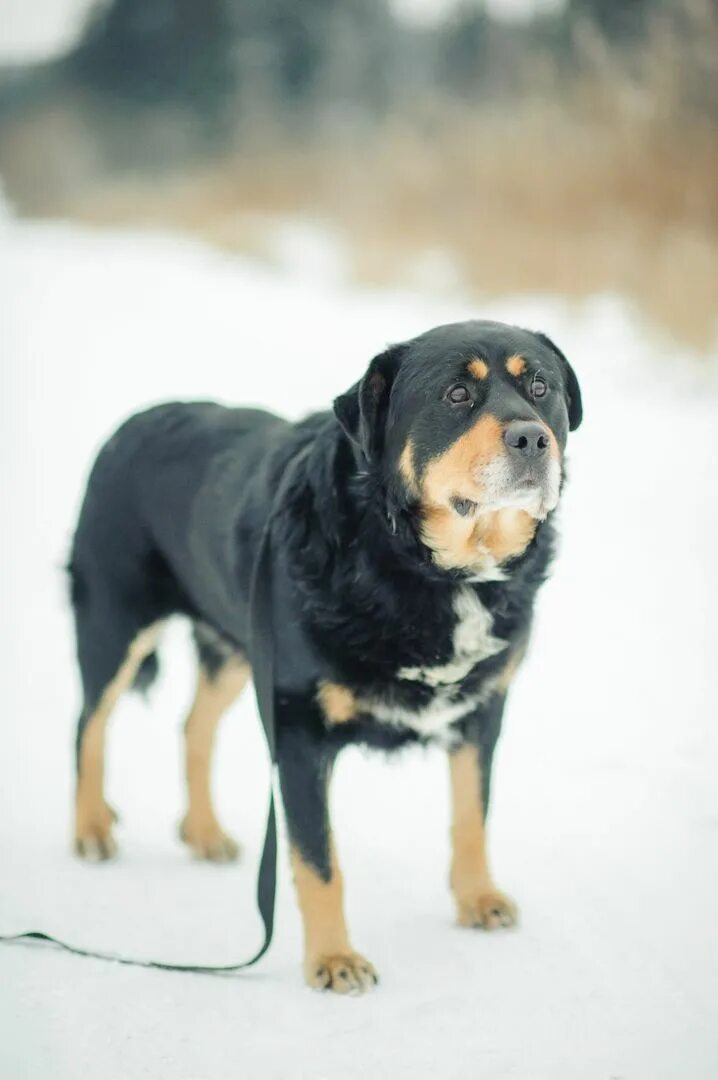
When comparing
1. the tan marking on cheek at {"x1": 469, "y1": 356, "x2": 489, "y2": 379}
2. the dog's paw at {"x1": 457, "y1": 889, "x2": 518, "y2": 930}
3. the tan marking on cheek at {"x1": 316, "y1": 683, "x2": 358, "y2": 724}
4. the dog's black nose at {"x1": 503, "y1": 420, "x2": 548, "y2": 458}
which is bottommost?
the dog's paw at {"x1": 457, "y1": 889, "x2": 518, "y2": 930}

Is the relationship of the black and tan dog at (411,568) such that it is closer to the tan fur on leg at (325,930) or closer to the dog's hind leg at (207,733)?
the tan fur on leg at (325,930)

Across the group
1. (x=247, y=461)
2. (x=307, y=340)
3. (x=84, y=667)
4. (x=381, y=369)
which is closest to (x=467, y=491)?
(x=381, y=369)

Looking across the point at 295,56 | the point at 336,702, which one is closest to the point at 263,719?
the point at 336,702

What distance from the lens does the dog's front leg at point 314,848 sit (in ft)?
8.69

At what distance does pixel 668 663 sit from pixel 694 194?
13.6 ft

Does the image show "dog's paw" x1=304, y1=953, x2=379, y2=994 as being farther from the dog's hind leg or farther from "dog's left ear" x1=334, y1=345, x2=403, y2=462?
"dog's left ear" x1=334, y1=345, x2=403, y2=462

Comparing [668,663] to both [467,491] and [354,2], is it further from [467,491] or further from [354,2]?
[354,2]

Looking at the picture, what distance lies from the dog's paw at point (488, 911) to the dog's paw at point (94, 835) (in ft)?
3.54

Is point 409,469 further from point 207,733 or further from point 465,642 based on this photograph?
point 207,733

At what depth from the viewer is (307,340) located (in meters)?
9.94

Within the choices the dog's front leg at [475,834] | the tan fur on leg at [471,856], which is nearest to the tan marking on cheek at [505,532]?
the dog's front leg at [475,834]

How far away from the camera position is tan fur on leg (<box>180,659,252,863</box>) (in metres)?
3.40

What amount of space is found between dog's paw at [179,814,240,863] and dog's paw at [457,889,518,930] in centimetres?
78

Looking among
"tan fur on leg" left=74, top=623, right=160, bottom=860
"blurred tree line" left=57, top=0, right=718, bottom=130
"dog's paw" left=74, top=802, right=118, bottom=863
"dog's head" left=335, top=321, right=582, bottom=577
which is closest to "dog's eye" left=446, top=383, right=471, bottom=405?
"dog's head" left=335, top=321, right=582, bottom=577
